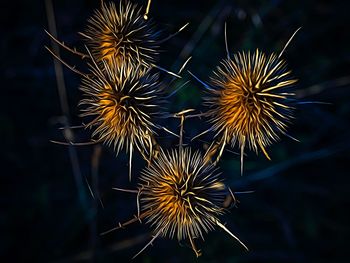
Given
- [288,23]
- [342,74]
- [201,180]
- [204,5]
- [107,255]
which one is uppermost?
[204,5]

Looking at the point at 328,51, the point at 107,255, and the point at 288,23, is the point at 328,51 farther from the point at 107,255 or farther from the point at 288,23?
the point at 107,255

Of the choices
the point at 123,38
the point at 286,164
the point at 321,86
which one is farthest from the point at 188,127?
the point at 123,38

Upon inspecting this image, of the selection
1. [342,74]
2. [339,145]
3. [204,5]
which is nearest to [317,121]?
[339,145]

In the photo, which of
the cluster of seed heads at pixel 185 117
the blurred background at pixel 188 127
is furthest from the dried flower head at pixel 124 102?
the blurred background at pixel 188 127

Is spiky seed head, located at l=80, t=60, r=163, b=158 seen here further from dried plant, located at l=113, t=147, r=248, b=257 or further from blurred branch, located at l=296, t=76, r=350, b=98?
blurred branch, located at l=296, t=76, r=350, b=98

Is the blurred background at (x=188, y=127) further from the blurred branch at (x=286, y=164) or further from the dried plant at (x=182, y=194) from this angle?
the dried plant at (x=182, y=194)

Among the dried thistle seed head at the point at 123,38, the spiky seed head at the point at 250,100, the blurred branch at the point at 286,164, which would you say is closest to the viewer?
the spiky seed head at the point at 250,100
